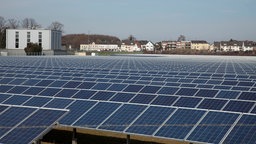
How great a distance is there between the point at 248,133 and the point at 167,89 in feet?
32.7

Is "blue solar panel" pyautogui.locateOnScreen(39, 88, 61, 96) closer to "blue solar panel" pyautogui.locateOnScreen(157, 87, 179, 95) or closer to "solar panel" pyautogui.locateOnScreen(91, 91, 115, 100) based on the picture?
"solar panel" pyautogui.locateOnScreen(91, 91, 115, 100)

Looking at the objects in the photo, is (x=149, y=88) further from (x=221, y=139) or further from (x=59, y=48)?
(x=59, y=48)

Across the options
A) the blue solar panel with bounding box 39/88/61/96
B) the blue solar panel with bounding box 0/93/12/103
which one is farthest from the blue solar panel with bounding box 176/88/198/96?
the blue solar panel with bounding box 0/93/12/103

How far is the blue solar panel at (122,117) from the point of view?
1334 cm

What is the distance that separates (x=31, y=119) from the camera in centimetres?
1162

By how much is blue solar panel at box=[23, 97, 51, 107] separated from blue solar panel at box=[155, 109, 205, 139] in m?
5.96

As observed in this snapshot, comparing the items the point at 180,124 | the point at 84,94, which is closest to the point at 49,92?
the point at 84,94

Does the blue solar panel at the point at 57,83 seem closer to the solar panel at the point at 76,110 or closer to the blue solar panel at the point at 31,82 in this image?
the blue solar panel at the point at 31,82

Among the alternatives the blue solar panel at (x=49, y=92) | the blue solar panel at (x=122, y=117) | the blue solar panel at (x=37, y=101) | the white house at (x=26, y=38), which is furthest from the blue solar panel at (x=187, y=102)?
the white house at (x=26, y=38)

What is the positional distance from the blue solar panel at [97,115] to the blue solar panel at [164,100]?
3324mm

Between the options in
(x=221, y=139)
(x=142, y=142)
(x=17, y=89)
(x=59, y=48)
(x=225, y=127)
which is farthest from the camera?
(x=59, y=48)

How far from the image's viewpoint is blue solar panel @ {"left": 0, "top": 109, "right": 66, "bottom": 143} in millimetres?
10430

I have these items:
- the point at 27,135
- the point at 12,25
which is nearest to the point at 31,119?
the point at 27,135

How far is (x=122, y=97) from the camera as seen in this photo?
1895 centimetres
